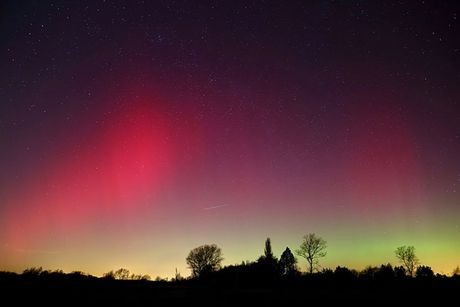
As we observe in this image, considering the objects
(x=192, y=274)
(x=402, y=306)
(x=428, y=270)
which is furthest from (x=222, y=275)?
(x=428, y=270)

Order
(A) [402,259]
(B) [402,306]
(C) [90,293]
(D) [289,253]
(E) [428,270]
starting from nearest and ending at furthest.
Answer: (B) [402,306] → (C) [90,293] → (E) [428,270] → (A) [402,259] → (D) [289,253]

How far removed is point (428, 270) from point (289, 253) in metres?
36.6

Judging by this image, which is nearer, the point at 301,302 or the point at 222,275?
the point at 301,302

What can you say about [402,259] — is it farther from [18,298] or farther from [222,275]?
[18,298]

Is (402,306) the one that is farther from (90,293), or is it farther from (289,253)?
(289,253)

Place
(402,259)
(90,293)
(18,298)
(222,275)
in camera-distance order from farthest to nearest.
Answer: (402,259), (222,275), (90,293), (18,298)

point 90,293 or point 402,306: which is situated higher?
point 90,293

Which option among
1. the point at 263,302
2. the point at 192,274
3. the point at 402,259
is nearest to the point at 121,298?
the point at 263,302

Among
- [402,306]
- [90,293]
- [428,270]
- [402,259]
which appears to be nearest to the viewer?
[402,306]

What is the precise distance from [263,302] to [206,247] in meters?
74.6

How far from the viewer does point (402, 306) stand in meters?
19.9

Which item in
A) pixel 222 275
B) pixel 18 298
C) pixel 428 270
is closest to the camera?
pixel 18 298

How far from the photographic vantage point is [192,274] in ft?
291

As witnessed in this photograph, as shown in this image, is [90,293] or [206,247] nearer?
[90,293]
